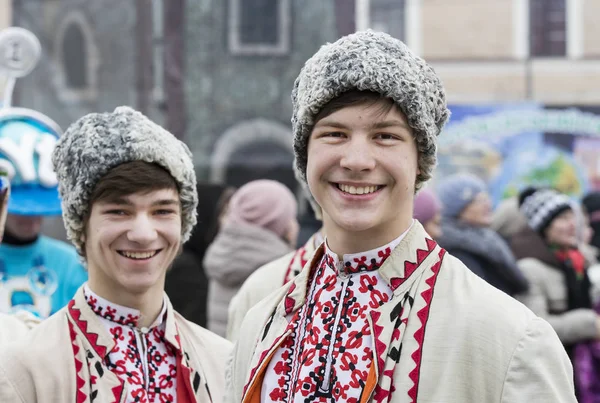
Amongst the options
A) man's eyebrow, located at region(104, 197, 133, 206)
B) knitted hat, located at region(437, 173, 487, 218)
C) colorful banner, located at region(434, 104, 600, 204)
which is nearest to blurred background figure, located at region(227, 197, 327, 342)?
man's eyebrow, located at region(104, 197, 133, 206)

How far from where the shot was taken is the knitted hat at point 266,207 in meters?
4.90

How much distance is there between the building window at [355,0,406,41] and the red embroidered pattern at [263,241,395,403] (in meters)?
5.77

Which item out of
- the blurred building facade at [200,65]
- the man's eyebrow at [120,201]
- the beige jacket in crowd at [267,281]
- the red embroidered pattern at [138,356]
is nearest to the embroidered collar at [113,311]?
the red embroidered pattern at [138,356]

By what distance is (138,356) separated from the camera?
2.73 meters

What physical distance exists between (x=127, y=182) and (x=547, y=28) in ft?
51.9

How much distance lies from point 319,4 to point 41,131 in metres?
3.89

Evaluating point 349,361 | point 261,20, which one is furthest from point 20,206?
point 261,20

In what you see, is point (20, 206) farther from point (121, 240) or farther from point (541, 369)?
point (541, 369)

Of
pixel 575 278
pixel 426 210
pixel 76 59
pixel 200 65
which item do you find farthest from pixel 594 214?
pixel 76 59

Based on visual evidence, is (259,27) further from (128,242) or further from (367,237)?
(367,237)

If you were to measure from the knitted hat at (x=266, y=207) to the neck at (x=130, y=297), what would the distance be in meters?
2.09

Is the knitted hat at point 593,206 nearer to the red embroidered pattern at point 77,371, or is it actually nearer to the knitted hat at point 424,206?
the knitted hat at point 424,206

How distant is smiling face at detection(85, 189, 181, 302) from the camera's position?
274 centimetres

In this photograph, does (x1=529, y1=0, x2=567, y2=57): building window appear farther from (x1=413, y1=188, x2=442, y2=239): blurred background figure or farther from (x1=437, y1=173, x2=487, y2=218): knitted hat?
(x1=413, y1=188, x2=442, y2=239): blurred background figure
